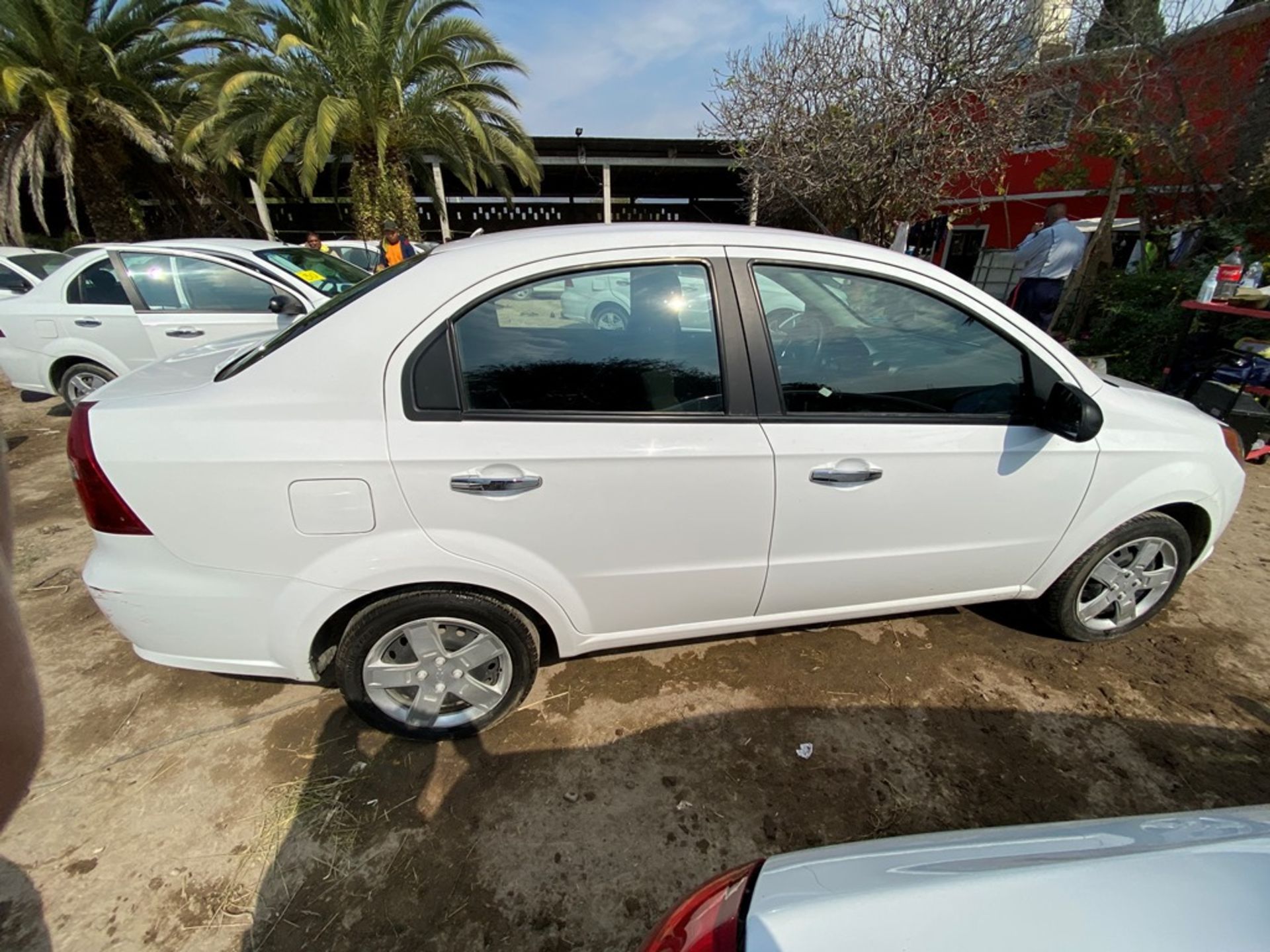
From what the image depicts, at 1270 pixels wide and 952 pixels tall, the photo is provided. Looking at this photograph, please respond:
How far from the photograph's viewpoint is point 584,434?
69.8 inches

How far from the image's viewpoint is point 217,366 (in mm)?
2092

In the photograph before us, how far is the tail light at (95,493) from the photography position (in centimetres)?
166

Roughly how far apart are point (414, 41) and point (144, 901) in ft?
42.8

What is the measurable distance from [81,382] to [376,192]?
809cm

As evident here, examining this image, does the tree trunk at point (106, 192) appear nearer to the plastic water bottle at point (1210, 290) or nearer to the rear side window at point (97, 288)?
the rear side window at point (97, 288)

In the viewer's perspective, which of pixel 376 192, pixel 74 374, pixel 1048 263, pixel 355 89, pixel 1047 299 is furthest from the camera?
pixel 376 192

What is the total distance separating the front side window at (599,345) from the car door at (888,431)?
0.62 ft

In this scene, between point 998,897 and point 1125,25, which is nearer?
point 998,897

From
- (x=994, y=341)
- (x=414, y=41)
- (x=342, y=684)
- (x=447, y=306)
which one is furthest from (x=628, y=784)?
(x=414, y=41)

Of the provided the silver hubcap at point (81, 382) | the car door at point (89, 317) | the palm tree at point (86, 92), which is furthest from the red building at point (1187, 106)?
the palm tree at point (86, 92)

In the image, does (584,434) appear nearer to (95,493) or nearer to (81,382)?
(95,493)

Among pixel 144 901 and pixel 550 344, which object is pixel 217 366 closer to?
pixel 550 344

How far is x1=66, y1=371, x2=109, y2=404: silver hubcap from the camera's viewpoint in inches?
207

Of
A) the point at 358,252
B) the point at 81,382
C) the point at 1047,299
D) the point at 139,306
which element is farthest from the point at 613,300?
the point at 358,252
